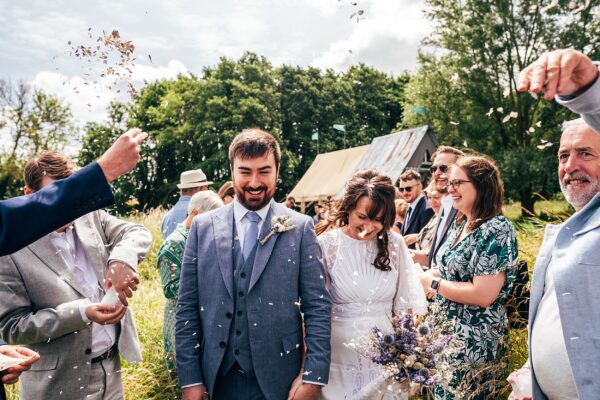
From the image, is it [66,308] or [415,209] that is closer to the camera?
[66,308]

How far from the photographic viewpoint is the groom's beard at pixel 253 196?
296 cm

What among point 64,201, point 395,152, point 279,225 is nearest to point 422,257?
point 279,225

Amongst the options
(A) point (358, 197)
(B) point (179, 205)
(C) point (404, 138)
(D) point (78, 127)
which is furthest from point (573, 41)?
(D) point (78, 127)

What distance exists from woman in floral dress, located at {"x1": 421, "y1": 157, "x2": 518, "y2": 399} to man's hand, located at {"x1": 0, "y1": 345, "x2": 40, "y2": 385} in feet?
8.40

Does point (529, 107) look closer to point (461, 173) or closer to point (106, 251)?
point (461, 173)

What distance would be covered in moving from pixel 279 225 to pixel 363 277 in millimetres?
719

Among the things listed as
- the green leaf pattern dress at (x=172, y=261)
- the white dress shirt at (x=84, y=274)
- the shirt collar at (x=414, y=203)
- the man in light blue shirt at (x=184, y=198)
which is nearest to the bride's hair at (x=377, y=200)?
the green leaf pattern dress at (x=172, y=261)

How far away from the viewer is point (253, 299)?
278cm

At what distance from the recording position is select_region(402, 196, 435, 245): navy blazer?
6.53m

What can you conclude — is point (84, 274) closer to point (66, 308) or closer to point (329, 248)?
point (66, 308)

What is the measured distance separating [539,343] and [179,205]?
5.49 meters

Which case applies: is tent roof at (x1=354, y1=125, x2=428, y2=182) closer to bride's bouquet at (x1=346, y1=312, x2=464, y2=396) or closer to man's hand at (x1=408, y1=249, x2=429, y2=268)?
man's hand at (x1=408, y1=249, x2=429, y2=268)

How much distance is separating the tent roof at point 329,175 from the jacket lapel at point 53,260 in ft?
79.0

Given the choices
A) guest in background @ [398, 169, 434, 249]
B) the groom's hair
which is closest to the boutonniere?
the groom's hair
